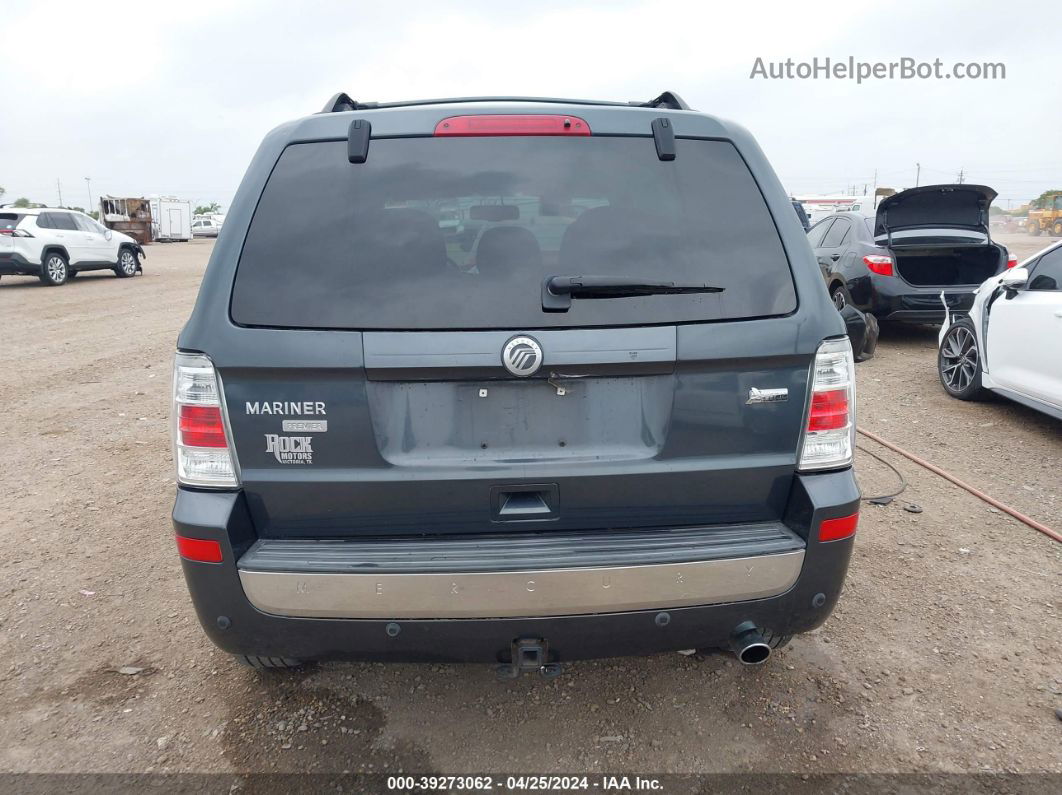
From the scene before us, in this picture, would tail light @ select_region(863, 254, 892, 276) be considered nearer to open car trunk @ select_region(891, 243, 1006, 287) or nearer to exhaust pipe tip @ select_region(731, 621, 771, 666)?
open car trunk @ select_region(891, 243, 1006, 287)

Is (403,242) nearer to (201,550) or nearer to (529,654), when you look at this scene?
(201,550)

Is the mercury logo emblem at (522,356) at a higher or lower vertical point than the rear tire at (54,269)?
higher

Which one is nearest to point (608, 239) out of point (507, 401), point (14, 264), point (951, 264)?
point (507, 401)

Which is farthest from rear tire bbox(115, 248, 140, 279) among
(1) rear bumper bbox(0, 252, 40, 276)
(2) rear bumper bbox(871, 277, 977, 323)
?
(2) rear bumper bbox(871, 277, 977, 323)

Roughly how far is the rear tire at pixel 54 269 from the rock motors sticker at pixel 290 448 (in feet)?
59.6

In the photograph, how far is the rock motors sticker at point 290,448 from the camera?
201 cm

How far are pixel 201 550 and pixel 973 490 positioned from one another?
4419mm

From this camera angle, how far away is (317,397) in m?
1.98

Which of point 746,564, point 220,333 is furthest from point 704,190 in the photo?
point 220,333

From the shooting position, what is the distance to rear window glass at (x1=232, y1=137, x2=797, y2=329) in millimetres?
2000

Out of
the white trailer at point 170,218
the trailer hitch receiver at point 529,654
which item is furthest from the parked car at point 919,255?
the white trailer at point 170,218

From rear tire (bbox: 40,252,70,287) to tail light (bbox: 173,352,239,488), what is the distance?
58.9ft

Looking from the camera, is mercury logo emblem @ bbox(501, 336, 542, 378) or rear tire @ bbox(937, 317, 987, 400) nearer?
mercury logo emblem @ bbox(501, 336, 542, 378)

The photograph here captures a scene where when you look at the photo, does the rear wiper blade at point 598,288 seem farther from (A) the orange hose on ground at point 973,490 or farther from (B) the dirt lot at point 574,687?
(A) the orange hose on ground at point 973,490
